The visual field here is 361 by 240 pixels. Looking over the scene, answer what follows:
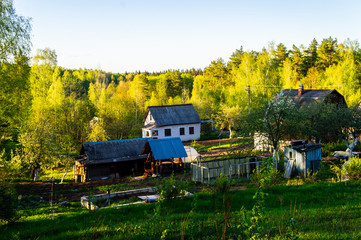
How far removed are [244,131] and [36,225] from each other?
45.7 feet

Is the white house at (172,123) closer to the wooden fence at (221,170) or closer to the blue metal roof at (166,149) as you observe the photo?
the blue metal roof at (166,149)

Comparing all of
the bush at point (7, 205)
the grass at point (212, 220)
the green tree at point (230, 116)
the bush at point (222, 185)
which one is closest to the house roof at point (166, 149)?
the grass at point (212, 220)

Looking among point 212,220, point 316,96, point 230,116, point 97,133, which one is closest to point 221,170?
point 212,220

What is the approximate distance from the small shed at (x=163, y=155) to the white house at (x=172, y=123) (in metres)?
15.3

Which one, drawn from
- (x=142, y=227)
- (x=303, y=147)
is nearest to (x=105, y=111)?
(x=303, y=147)

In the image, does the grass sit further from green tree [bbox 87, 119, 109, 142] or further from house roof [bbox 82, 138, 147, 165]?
green tree [bbox 87, 119, 109, 142]

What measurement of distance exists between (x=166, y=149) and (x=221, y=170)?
6640 mm

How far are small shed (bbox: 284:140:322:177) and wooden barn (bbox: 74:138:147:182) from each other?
12117 mm

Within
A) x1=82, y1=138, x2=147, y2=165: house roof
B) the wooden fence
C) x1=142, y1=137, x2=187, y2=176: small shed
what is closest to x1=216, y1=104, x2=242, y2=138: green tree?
x1=142, y1=137, x2=187, y2=176: small shed

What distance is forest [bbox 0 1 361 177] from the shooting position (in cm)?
1853

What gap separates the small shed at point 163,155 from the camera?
23344mm

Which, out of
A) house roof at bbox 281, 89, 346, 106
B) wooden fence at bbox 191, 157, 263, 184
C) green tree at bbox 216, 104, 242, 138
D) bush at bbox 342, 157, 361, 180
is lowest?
wooden fence at bbox 191, 157, 263, 184

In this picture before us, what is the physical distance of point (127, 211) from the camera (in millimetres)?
9477

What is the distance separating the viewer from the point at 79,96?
145 feet
